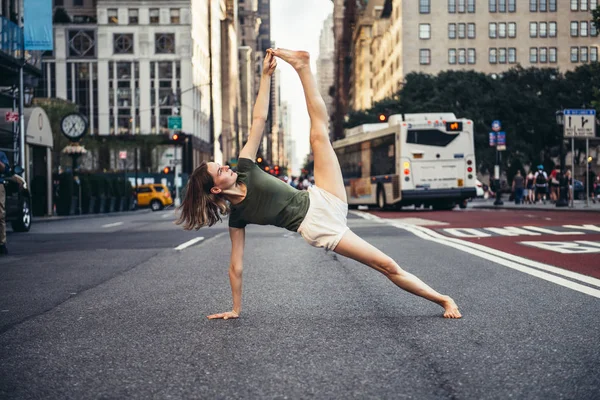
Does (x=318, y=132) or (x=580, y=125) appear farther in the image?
(x=580, y=125)

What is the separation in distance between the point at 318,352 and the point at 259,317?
4.81 feet

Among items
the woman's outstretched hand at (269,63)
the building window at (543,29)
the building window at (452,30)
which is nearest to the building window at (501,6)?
the building window at (543,29)

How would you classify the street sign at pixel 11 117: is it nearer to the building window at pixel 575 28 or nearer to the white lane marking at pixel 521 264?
the white lane marking at pixel 521 264

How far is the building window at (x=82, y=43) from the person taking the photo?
292 ft

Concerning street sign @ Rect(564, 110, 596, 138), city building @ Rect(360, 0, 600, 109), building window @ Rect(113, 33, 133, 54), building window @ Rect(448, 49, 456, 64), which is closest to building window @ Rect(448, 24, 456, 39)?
city building @ Rect(360, 0, 600, 109)

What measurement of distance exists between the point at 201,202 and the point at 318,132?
99 centimetres

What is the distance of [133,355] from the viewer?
4.91 metres

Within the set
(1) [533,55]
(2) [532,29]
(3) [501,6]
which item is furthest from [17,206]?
(2) [532,29]

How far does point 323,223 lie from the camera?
5695mm

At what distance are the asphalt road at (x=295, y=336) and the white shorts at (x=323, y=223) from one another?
0.63 metres

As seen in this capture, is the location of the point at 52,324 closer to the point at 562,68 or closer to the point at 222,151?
the point at 562,68

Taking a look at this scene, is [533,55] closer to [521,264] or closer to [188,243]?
[188,243]

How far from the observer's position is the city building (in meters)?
92.4

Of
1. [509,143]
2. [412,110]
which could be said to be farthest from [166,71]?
[509,143]
